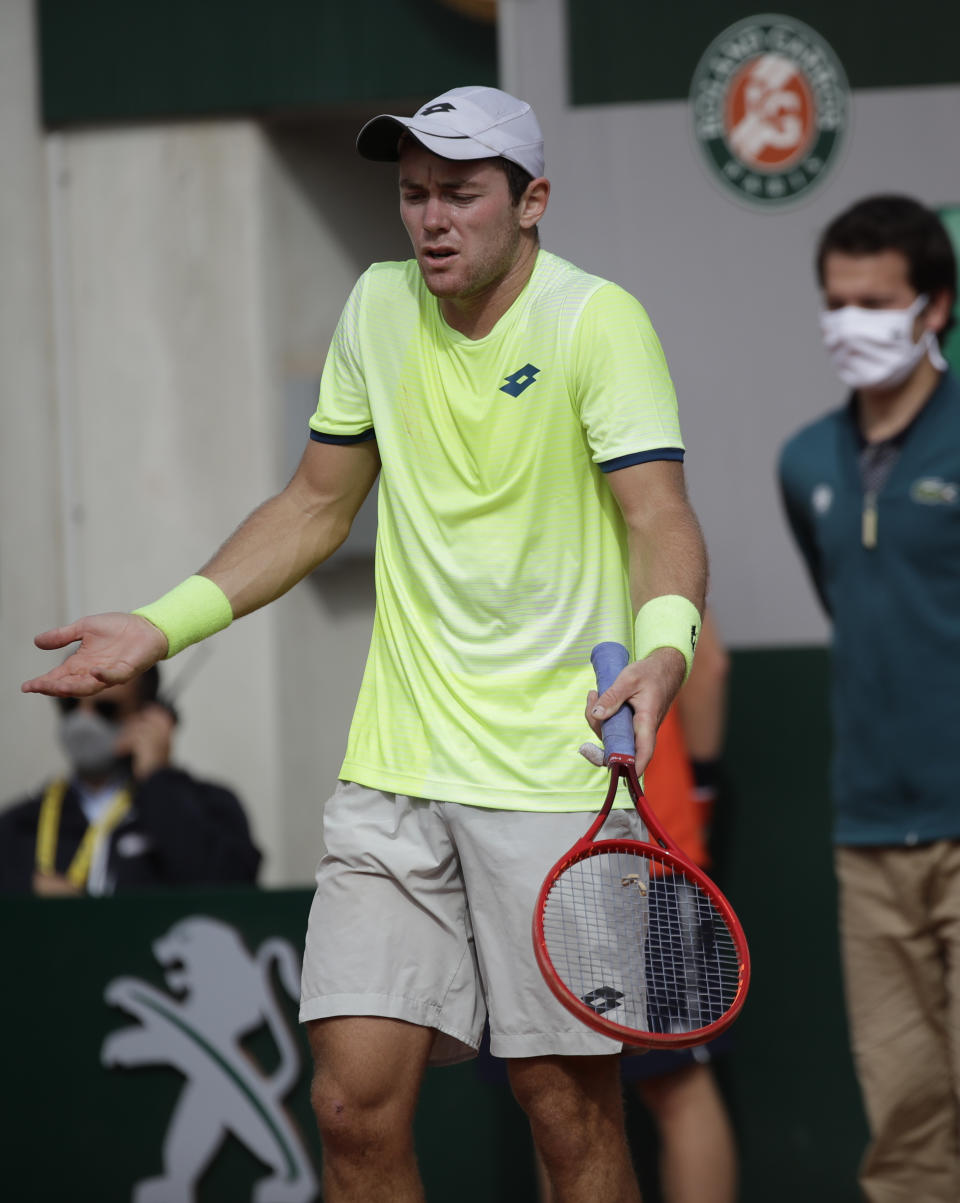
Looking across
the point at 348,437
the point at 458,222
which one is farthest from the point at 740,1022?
the point at 458,222

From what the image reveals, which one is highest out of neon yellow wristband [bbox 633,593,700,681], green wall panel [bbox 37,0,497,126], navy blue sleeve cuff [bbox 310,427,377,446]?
green wall panel [bbox 37,0,497,126]

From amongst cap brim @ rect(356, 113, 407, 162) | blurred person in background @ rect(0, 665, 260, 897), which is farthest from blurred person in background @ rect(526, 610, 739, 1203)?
cap brim @ rect(356, 113, 407, 162)

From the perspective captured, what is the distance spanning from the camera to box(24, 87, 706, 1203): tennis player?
3156mm

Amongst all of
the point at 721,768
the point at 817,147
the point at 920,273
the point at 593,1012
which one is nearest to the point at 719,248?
the point at 817,147

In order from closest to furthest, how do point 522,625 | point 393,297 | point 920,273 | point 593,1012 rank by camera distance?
point 593,1012 < point 522,625 < point 393,297 < point 920,273

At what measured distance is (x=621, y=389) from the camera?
313 centimetres

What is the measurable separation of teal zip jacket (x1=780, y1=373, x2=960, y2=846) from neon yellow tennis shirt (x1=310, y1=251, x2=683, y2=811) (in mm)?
1302

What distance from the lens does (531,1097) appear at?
328 centimetres

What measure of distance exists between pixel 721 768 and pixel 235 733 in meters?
2.44

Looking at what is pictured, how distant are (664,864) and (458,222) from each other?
43.8 inches

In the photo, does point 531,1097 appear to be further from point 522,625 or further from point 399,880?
point 522,625

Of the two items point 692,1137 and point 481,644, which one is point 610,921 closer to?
point 481,644

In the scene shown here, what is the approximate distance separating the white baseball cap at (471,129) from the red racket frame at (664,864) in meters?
1.06

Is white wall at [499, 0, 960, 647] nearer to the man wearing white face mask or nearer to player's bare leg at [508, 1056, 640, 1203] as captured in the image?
the man wearing white face mask
